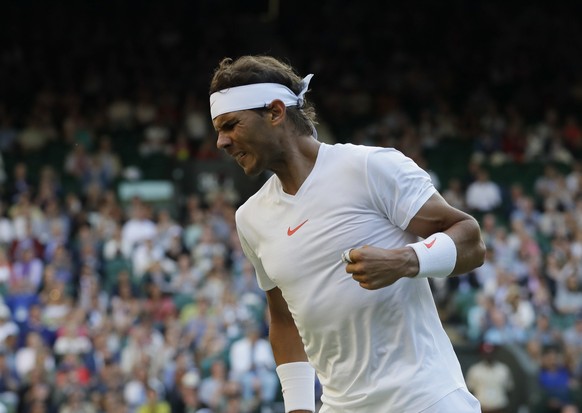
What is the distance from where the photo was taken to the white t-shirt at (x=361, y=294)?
3867 mm

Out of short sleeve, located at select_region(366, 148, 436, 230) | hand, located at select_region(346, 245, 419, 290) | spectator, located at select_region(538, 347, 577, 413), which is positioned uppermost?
short sleeve, located at select_region(366, 148, 436, 230)

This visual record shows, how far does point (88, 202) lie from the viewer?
1530 cm

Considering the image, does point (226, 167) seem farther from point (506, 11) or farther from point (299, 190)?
point (299, 190)

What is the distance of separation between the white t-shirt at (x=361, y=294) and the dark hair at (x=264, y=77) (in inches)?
7.5

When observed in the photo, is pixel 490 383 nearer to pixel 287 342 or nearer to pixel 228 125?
pixel 287 342

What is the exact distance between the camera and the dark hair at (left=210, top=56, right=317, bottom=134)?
4.04 m

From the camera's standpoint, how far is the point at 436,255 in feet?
12.2

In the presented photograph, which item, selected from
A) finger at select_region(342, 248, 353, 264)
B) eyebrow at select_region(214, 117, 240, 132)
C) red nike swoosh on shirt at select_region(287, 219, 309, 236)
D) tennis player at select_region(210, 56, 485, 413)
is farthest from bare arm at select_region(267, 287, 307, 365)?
finger at select_region(342, 248, 353, 264)

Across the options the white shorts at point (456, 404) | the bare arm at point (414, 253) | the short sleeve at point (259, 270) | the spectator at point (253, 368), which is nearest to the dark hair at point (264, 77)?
the short sleeve at point (259, 270)

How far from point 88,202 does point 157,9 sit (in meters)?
7.40

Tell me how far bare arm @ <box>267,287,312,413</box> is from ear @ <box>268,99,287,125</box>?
681 millimetres

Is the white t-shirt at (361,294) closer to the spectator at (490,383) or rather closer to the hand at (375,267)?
the hand at (375,267)

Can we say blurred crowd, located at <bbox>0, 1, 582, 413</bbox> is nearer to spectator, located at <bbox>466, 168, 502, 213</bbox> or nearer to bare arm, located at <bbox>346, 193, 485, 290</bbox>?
spectator, located at <bbox>466, 168, 502, 213</bbox>

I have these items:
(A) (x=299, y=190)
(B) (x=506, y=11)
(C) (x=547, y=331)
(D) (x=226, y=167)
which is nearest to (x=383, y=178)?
(A) (x=299, y=190)
